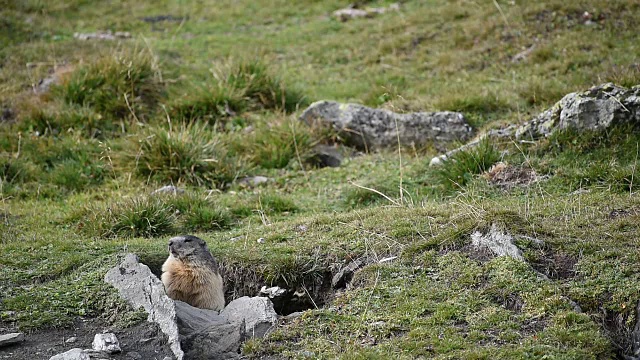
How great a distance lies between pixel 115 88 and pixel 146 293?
756 centimetres

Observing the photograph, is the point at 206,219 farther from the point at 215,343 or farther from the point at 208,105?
the point at 208,105

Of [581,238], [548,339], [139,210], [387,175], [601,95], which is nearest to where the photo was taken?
[548,339]

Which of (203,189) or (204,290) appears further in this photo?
(203,189)

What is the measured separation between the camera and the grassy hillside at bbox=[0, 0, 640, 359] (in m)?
5.76

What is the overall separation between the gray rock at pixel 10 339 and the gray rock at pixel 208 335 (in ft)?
4.11

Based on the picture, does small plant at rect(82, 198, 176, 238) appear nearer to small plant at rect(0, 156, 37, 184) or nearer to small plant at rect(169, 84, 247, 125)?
small plant at rect(0, 156, 37, 184)

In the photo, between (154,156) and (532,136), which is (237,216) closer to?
(154,156)

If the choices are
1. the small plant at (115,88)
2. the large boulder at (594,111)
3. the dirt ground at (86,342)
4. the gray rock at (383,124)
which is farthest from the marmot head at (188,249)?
the small plant at (115,88)

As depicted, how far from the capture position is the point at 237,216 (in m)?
9.52

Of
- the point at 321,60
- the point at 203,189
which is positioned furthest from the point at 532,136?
the point at 321,60

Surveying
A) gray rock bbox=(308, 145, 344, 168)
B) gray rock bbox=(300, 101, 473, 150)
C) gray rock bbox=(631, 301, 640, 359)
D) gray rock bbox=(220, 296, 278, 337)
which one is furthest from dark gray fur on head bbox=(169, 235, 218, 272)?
gray rock bbox=(300, 101, 473, 150)

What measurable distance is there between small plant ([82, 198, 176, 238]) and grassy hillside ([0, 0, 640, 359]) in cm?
2

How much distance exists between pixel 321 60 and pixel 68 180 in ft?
21.3

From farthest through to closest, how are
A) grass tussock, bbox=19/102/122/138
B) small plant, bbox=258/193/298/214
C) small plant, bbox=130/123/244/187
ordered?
grass tussock, bbox=19/102/122/138, small plant, bbox=130/123/244/187, small plant, bbox=258/193/298/214
